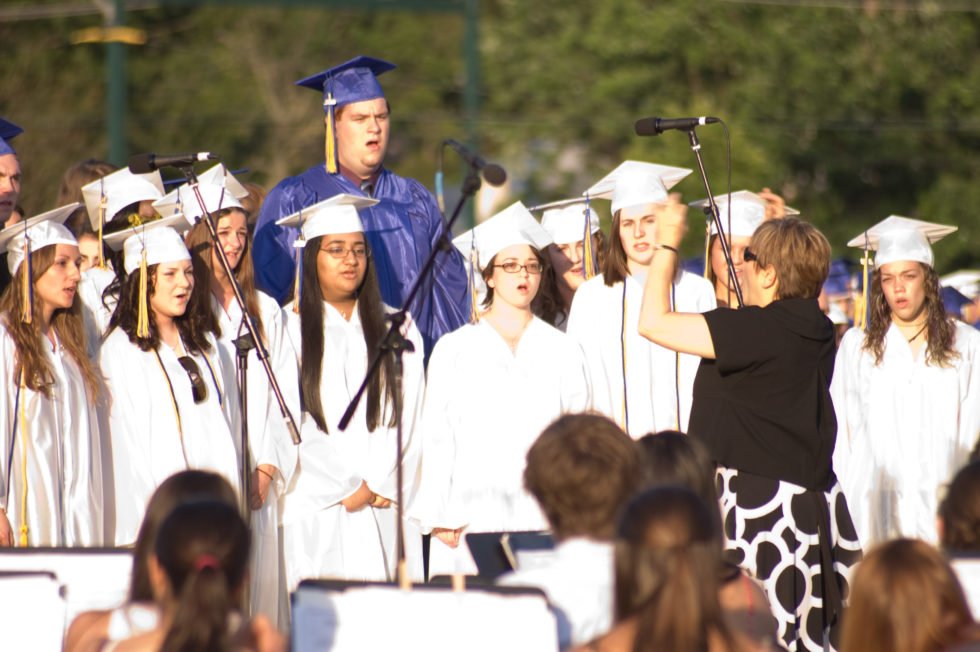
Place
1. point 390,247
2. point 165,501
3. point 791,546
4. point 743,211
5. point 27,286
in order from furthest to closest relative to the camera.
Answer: point 743,211, point 390,247, point 27,286, point 791,546, point 165,501

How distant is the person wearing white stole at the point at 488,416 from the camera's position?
5883mm

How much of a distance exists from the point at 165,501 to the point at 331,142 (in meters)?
3.92

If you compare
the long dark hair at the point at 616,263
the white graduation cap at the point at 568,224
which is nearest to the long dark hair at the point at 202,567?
the long dark hair at the point at 616,263

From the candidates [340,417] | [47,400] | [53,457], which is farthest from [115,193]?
[340,417]

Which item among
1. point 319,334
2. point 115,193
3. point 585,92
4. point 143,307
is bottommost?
point 319,334

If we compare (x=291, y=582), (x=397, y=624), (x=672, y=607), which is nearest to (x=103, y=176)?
(x=291, y=582)

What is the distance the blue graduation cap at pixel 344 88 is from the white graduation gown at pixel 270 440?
1183 millimetres

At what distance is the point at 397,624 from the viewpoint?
3559 millimetres

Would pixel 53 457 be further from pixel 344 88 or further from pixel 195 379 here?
pixel 344 88

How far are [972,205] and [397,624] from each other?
1820 centimetres

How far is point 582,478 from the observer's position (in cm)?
363

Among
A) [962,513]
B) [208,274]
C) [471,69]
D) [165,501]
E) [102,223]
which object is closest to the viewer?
[165,501]

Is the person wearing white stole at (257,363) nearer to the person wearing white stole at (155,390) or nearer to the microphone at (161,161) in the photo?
the person wearing white stole at (155,390)

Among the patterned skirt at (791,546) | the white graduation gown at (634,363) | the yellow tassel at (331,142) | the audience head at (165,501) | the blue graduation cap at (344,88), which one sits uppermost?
the blue graduation cap at (344,88)
